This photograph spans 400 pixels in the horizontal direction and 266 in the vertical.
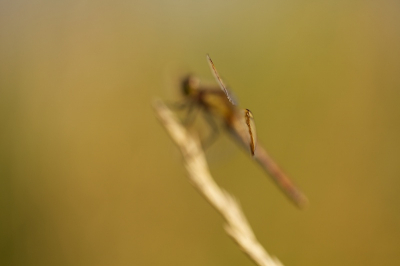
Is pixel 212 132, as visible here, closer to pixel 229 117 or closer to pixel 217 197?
pixel 229 117

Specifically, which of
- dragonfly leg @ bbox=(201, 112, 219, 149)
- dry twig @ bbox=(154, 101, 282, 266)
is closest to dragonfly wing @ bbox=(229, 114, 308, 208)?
dragonfly leg @ bbox=(201, 112, 219, 149)

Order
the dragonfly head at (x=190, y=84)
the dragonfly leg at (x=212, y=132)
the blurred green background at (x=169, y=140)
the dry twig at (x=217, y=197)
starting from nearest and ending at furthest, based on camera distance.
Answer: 1. the dry twig at (x=217, y=197)
2. the dragonfly head at (x=190, y=84)
3. the dragonfly leg at (x=212, y=132)
4. the blurred green background at (x=169, y=140)

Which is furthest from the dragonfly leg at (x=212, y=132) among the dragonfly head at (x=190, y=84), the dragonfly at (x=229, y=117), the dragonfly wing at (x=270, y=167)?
the dragonfly head at (x=190, y=84)

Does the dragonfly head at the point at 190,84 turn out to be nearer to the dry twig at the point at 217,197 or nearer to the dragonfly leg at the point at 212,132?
the dragonfly leg at the point at 212,132

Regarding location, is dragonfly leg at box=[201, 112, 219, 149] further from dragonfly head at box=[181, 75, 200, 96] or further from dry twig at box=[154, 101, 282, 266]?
dry twig at box=[154, 101, 282, 266]

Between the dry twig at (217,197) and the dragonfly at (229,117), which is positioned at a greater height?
the dragonfly at (229,117)

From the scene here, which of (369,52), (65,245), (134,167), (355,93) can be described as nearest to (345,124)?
(355,93)

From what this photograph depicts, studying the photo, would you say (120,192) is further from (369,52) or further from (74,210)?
(369,52)
